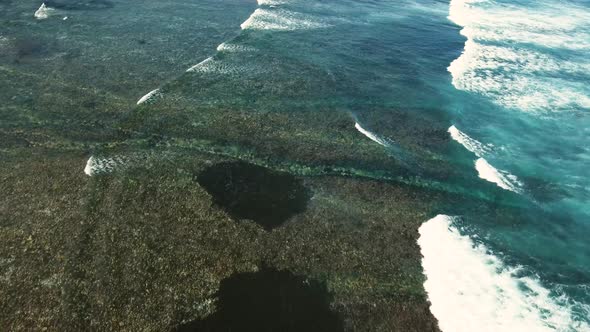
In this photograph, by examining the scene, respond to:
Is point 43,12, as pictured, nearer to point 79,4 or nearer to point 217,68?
point 79,4

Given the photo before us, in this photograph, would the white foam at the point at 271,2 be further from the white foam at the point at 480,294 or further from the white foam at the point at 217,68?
the white foam at the point at 480,294

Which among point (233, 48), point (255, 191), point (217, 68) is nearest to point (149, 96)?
point (217, 68)

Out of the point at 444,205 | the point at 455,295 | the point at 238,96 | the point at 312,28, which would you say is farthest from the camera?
the point at 312,28

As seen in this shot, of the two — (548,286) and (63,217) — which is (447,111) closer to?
(548,286)

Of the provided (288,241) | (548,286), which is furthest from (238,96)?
(548,286)

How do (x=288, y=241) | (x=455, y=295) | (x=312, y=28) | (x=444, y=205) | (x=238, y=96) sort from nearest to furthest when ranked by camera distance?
1. (x=455, y=295)
2. (x=288, y=241)
3. (x=444, y=205)
4. (x=238, y=96)
5. (x=312, y=28)

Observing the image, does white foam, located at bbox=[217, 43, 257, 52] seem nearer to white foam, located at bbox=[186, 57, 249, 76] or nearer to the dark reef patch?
white foam, located at bbox=[186, 57, 249, 76]

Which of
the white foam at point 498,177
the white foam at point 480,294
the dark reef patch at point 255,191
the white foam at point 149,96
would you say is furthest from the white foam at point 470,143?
the white foam at point 149,96
